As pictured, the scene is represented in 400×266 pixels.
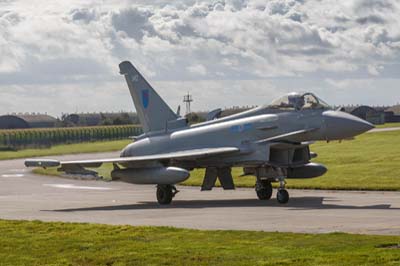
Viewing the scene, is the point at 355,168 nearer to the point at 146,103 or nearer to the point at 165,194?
the point at 146,103

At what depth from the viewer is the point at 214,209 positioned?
2464 centimetres

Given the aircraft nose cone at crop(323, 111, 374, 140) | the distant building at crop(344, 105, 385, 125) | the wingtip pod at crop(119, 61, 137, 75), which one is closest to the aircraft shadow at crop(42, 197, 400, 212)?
the aircraft nose cone at crop(323, 111, 374, 140)

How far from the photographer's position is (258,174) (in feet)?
89.1

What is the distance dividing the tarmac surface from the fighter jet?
864 millimetres

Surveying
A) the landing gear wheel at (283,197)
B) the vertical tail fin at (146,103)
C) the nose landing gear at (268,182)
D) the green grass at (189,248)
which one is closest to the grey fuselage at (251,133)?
the nose landing gear at (268,182)

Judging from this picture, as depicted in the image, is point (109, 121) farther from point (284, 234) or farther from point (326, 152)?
point (284, 234)

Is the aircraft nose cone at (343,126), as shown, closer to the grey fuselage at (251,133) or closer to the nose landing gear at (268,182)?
the grey fuselage at (251,133)

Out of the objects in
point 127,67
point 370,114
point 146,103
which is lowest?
point 146,103

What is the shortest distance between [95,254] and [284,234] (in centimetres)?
377

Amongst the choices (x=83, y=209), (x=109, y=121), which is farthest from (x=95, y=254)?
(x=109, y=121)

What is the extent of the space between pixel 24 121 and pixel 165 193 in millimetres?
160611

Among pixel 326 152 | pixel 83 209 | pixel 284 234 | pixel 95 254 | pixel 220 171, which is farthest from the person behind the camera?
pixel 326 152

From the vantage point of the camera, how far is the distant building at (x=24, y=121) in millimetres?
178875

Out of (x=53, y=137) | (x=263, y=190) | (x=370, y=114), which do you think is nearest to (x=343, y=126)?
(x=263, y=190)
